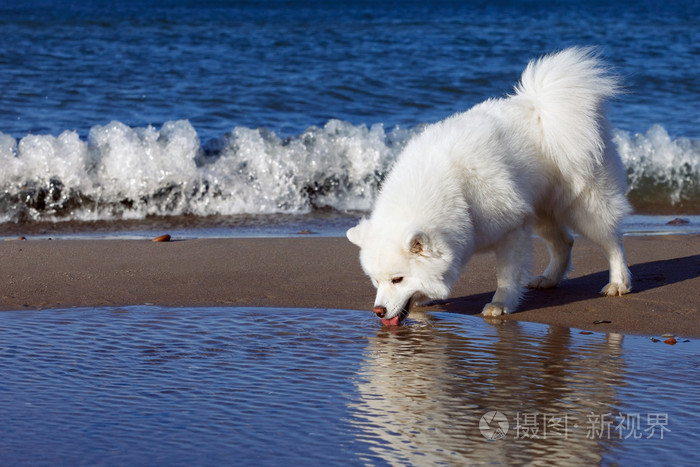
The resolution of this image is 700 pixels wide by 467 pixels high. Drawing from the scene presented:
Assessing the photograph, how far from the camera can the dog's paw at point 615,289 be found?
5629mm

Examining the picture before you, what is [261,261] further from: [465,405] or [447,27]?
[447,27]

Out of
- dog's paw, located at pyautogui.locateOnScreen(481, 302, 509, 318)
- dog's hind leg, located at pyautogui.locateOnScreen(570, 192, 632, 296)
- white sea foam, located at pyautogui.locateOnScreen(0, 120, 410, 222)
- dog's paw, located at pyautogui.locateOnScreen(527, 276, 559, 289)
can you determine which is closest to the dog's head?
dog's paw, located at pyautogui.locateOnScreen(481, 302, 509, 318)

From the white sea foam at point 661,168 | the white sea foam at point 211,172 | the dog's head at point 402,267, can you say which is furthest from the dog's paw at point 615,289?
the white sea foam at point 661,168

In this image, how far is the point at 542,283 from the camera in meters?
6.02

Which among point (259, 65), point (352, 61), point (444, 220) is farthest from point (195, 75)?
point (444, 220)

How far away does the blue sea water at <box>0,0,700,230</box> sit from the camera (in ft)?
32.3

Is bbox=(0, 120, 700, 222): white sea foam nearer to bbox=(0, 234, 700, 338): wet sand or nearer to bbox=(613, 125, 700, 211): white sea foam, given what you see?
bbox=(613, 125, 700, 211): white sea foam

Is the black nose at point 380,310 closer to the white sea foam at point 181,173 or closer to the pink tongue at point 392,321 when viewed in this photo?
the pink tongue at point 392,321

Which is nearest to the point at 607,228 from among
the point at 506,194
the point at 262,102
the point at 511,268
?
the point at 511,268

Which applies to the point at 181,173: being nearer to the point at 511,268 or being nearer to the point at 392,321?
the point at 511,268

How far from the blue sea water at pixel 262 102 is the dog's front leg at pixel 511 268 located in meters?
1.76

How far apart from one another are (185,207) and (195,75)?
24.3 feet

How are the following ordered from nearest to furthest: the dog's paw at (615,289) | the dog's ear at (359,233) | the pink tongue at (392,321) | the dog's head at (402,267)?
the dog's head at (402,267) < the pink tongue at (392,321) < the dog's ear at (359,233) < the dog's paw at (615,289)

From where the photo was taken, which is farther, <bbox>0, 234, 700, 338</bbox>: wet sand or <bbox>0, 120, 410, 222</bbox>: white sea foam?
<bbox>0, 120, 410, 222</bbox>: white sea foam
